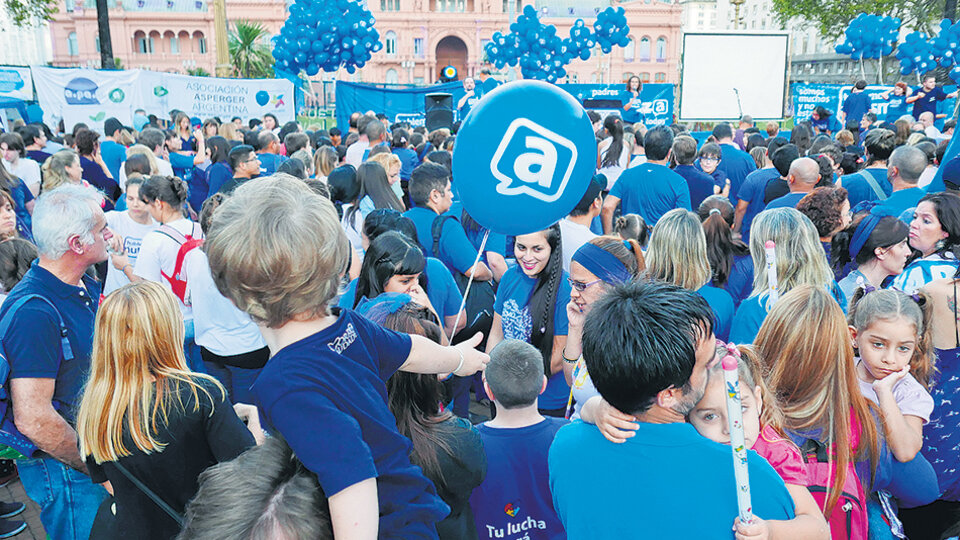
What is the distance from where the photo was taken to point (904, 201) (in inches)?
192

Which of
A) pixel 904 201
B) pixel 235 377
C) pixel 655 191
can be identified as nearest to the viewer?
pixel 235 377

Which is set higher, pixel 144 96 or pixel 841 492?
pixel 144 96

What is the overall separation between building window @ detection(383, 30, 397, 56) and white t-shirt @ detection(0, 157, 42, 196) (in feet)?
194

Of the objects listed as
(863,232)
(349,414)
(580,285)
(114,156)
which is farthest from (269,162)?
(349,414)

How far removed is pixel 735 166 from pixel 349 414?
22.7 feet

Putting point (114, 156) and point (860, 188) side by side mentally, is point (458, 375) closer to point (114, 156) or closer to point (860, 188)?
point (860, 188)

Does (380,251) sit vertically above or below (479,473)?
above

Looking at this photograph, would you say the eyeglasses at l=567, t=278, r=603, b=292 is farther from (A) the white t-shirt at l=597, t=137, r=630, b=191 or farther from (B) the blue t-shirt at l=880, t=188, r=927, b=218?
(A) the white t-shirt at l=597, t=137, r=630, b=191

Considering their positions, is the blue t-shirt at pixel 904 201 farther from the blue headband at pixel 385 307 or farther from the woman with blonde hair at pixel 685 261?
the blue headband at pixel 385 307

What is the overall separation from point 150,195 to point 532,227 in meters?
2.36

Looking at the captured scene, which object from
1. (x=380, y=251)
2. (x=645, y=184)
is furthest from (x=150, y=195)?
(x=645, y=184)

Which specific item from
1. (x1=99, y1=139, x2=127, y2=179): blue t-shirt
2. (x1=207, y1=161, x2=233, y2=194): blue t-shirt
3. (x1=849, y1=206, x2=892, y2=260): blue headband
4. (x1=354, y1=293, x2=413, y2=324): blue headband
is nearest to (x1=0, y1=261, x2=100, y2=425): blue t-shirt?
(x1=354, y1=293, x2=413, y2=324): blue headband

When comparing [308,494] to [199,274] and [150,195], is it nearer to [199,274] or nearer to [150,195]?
[199,274]

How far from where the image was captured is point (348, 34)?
15.5m
